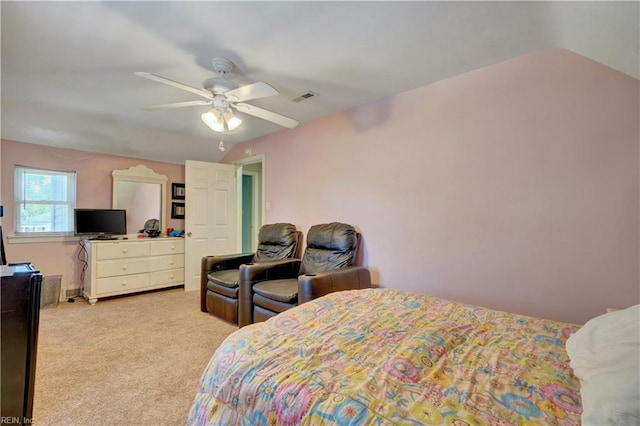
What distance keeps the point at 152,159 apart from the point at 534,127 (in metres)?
5.03

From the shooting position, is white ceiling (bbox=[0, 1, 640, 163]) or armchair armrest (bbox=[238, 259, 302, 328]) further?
armchair armrest (bbox=[238, 259, 302, 328])

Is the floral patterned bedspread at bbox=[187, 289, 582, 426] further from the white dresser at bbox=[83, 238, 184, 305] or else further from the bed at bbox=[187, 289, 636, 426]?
the white dresser at bbox=[83, 238, 184, 305]

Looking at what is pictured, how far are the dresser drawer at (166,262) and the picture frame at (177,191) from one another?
103 centimetres

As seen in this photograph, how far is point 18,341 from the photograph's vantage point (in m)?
1.43

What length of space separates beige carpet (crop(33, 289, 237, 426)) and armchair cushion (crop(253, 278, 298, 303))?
0.58m

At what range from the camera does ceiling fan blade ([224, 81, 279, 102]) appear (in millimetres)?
2031

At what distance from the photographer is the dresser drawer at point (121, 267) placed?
3943mm

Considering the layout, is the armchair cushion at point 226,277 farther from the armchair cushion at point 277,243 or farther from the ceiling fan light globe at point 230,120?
the ceiling fan light globe at point 230,120

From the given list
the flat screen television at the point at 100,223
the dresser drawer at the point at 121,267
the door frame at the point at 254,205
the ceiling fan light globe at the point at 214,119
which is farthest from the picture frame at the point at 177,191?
the ceiling fan light globe at the point at 214,119

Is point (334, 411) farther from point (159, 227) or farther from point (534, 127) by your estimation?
point (159, 227)

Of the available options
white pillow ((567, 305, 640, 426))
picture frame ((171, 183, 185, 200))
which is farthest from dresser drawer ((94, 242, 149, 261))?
white pillow ((567, 305, 640, 426))

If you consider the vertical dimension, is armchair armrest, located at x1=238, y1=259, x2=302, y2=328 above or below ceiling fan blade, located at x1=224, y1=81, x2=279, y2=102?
below

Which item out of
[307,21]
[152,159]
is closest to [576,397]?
[307,21]

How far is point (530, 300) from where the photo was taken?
2.20m
